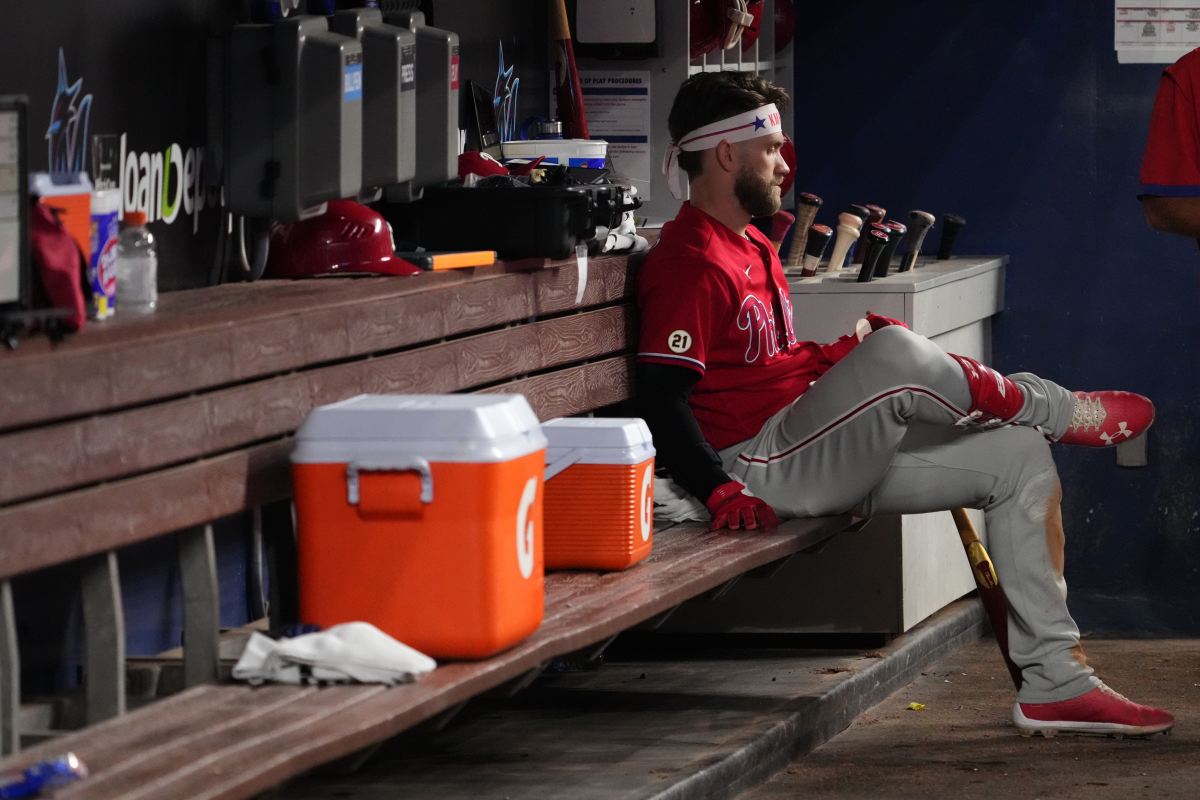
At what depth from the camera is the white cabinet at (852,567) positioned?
539cm

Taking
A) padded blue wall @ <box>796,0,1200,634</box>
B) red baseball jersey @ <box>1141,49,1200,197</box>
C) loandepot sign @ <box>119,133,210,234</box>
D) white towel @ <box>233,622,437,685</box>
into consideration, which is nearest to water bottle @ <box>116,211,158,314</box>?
loandepot sign @ <box>119,133,210,234</box>

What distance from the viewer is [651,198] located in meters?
5.76

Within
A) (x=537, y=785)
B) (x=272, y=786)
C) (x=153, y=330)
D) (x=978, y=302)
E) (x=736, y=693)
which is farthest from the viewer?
(x=978, y=302)

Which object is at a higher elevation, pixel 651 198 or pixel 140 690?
pixel 651 198

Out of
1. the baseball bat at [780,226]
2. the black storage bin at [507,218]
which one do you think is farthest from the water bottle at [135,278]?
the baseball bat at [780,226]

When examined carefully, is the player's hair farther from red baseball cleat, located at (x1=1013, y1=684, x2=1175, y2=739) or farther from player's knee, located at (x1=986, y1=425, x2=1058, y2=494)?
red baseball cleat, located at (x1=1013, y1=684, x2=1175, y2=739)

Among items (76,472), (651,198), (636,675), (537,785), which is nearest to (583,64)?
(651,198)

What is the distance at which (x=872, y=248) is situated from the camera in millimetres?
5406

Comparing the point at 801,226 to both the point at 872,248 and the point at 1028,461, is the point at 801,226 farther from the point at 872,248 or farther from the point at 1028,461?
the point at 1028,461

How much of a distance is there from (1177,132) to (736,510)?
74.5 inches

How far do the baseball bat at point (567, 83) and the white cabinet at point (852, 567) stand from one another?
0.70 metres

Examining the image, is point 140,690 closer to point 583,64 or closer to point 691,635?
point 691,635

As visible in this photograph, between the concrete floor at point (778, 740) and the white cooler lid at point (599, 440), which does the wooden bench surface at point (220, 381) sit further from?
the concrete floor at point (778, 740)

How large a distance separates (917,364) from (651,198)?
148cm
